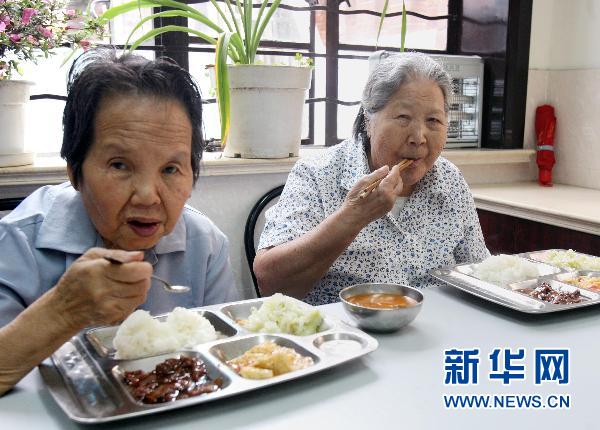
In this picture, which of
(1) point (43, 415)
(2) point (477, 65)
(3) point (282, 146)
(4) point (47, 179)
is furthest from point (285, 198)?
(2) point (477, 65)

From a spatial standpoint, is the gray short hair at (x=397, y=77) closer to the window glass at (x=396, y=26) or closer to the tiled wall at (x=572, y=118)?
the window glass at (x=396, y=26)

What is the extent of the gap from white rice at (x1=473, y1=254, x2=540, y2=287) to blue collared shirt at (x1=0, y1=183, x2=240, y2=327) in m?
0.74

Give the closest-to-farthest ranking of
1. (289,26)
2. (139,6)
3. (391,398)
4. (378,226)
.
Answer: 1. (391,398)
2. (378,226)
3. (139,6)
4. (289,26)

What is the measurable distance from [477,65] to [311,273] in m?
2.22

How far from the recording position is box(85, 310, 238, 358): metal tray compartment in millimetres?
1168

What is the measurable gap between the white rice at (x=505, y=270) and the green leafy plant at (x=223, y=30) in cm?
116

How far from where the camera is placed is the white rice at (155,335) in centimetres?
113

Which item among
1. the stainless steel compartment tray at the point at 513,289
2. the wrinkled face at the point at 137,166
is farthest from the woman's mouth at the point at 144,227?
the stainless steel compartment tray at the point at 513,289

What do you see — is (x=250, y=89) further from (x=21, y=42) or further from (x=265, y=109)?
(x=21, y=42)

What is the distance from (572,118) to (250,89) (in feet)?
6.68

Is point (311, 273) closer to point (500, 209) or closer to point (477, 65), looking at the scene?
point (500, 209)

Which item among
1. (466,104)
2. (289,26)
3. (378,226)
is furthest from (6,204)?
(466,104)

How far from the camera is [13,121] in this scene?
6.82ft

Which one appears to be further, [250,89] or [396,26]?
[396,26]
